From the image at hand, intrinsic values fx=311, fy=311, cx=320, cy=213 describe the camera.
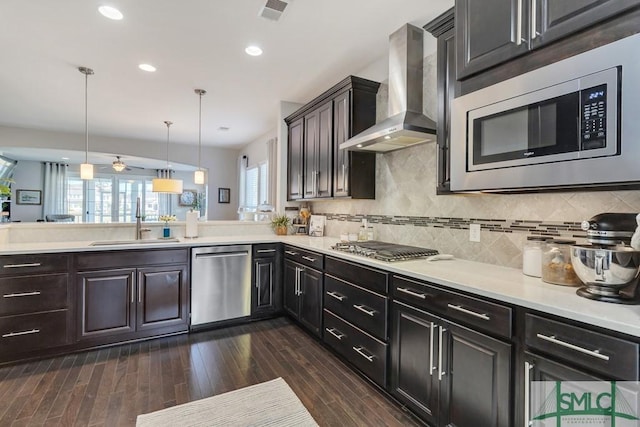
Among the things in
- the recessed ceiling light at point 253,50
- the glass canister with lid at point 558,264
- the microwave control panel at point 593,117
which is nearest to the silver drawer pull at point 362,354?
the glass canister with lid at point 558,264

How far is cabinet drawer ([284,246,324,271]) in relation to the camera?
9.65ft

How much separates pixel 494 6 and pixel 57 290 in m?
3.76

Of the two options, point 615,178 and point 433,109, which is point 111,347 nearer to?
point 433,109

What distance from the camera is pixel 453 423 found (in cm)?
164

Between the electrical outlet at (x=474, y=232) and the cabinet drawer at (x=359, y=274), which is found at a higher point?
the electrical outlet at (x=474, y=232)

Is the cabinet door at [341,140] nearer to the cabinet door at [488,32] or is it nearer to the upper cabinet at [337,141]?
the upper cabinet at [337,141]

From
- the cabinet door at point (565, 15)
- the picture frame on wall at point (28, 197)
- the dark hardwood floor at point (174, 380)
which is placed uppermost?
the cabinet door at point (565, 15)

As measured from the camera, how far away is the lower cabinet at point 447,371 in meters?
1.43

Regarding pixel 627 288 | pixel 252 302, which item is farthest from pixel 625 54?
pixel 252 302

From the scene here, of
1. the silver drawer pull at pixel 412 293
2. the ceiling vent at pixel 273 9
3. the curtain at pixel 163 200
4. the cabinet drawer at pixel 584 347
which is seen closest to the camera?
the cabinet drawer at pixel 584 347

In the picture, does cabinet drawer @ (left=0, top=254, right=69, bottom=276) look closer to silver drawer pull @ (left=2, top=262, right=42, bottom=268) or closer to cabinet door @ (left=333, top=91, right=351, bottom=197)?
silver drawer pull @ (left=2, top=262, right=42, bottom=268)

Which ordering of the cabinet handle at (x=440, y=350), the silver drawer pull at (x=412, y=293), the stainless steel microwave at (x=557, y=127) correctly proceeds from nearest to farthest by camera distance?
the stainless steel microwave at (x=557, y=127) → the cabinet handle at (x=440, y=350) → the silver drawer pull at (x=412, y=293)

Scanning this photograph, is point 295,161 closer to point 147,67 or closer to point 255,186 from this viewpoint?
point 147,67

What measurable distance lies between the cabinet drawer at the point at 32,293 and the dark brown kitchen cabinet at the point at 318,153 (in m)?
2.56
